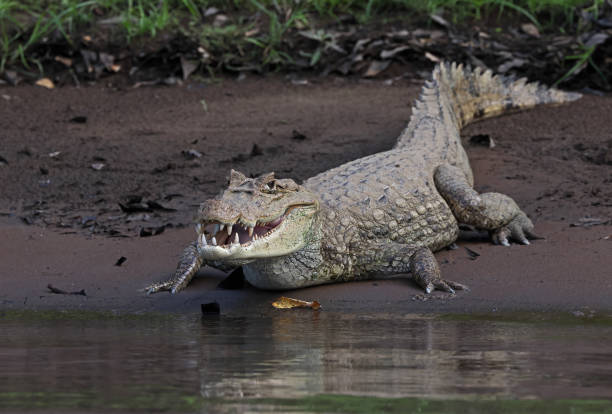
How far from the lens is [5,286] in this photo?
18.4 ft

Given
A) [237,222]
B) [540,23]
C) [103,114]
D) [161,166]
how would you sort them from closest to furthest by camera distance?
[237,222]
[161,166]
[103,114]
[540,23]

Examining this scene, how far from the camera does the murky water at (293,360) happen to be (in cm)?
290

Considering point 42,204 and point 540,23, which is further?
point 540,23

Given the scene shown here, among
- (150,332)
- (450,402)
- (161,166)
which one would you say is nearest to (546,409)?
(450,402)

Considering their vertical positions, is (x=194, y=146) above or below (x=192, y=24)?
below

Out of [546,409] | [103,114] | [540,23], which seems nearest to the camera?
[546,409]

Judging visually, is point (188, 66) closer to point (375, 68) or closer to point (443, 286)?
point (375, 68)

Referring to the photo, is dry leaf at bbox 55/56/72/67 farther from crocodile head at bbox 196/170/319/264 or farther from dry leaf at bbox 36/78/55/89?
crocodile head at bbox 196/170/319/264

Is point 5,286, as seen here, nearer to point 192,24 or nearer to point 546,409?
point 546,409

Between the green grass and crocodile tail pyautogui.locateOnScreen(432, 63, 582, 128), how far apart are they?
5.23 ft

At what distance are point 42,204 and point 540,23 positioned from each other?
6.28 metres

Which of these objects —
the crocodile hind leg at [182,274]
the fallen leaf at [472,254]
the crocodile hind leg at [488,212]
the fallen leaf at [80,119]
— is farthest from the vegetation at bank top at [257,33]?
the crocodile hind leg at [182,274]

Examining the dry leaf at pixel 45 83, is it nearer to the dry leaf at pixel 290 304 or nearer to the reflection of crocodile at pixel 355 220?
the reflection of crocodile at pixel 355 220

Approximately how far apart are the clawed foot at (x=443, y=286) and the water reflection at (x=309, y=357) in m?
0.59
